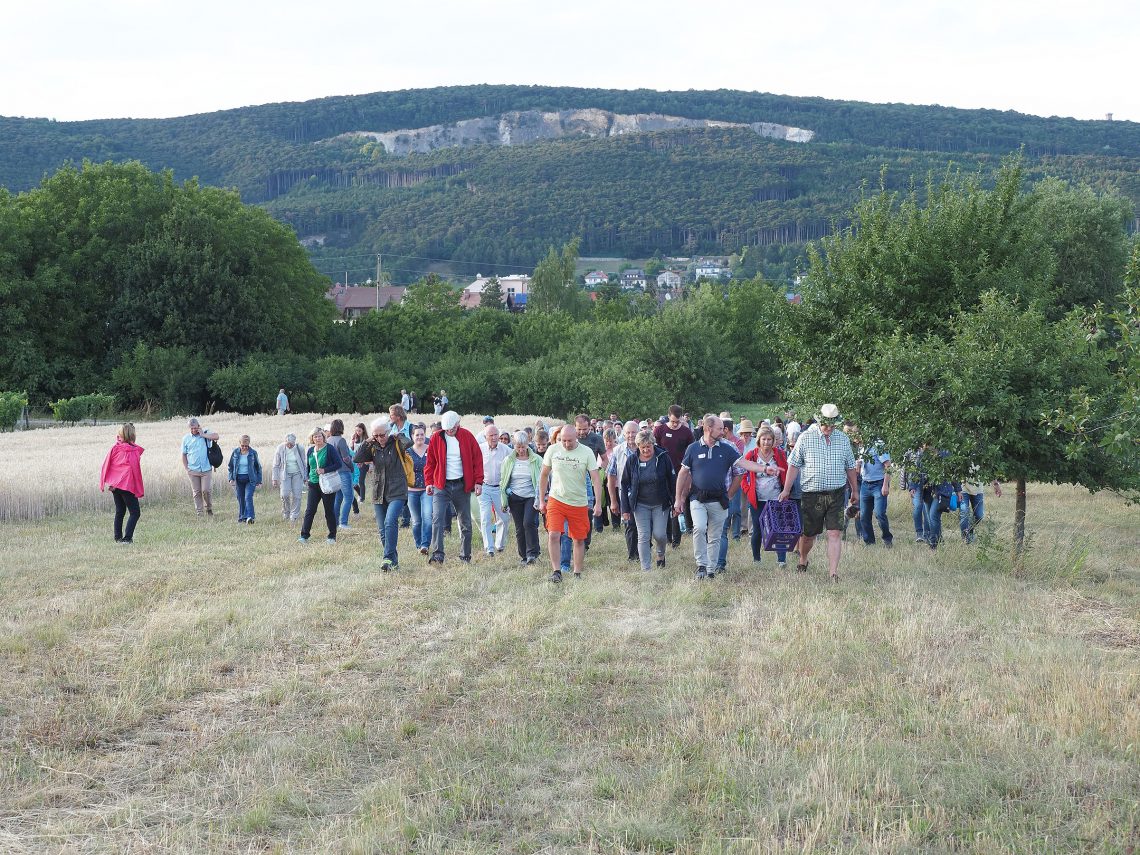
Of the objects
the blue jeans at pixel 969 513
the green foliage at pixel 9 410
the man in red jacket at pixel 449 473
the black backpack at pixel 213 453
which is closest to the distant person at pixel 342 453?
the man in red jacket at pixel 449 473

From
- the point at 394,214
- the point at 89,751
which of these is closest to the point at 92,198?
the point at 89,751

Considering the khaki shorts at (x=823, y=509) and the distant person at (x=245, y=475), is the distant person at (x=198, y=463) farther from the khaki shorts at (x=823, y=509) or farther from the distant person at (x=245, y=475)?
the khaki shorts at (x=823, y=509)

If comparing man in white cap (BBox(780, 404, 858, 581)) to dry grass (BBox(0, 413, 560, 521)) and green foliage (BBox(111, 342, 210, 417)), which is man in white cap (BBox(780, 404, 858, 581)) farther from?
green foliage (BBox(111, 342, 210, 417))

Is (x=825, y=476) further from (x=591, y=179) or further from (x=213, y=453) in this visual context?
(x=591, y=179)

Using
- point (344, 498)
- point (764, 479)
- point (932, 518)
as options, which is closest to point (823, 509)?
point (764, 479)

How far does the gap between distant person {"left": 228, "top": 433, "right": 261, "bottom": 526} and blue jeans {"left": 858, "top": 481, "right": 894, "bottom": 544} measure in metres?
9.47

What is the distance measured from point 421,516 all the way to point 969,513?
7.65 metres

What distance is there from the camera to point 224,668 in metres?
8.62

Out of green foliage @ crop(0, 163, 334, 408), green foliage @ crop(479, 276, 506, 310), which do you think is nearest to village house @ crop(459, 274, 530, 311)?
green foliage @ crop(479, 276, 506, 310)

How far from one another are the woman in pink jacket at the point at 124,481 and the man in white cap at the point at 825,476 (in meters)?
8.93

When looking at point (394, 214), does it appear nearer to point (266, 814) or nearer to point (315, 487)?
point (315, 487)

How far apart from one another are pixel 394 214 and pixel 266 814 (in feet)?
555

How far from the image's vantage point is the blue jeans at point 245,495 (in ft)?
60.6

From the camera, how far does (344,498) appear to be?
17.6 metres
